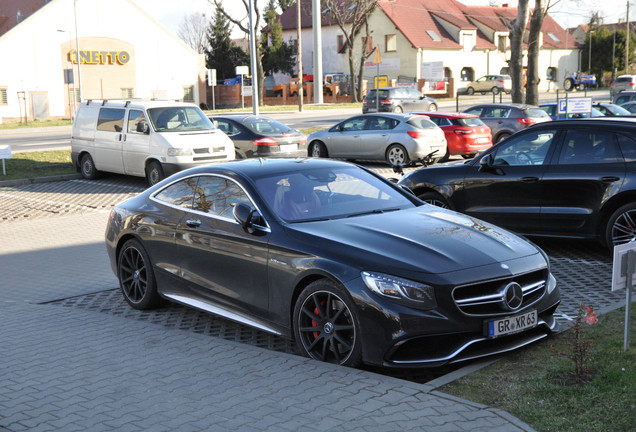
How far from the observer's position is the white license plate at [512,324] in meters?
5.39

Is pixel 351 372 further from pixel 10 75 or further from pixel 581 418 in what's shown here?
pixel 10 75

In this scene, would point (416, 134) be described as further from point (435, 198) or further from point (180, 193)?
point (180, 193)

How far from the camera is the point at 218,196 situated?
22.6ft

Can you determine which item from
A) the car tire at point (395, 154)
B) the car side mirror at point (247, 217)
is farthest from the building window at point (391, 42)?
the car side mirror at point (247, 217)

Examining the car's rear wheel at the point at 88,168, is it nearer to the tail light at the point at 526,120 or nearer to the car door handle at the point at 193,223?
the tail light at the point at 526,120

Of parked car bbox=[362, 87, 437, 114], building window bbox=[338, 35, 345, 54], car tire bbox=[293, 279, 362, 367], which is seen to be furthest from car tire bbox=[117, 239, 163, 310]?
building window bbox=[338, 35, 345, 54]

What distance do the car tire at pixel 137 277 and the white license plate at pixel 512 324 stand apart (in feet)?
11.2

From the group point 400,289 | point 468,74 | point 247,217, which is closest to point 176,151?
point 247,217

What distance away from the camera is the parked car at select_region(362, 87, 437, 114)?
142 ft

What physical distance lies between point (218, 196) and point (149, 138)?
11319 mm

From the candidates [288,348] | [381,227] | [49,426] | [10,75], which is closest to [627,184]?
[381,227]

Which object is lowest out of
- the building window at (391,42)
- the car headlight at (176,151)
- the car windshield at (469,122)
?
the car headlight at (176,151)

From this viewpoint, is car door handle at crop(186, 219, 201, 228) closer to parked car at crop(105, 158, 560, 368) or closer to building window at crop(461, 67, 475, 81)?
parked car at crop(105, 158, 560, 368)

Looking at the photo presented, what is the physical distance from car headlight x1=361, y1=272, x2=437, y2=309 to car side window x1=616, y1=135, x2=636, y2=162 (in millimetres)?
4759
